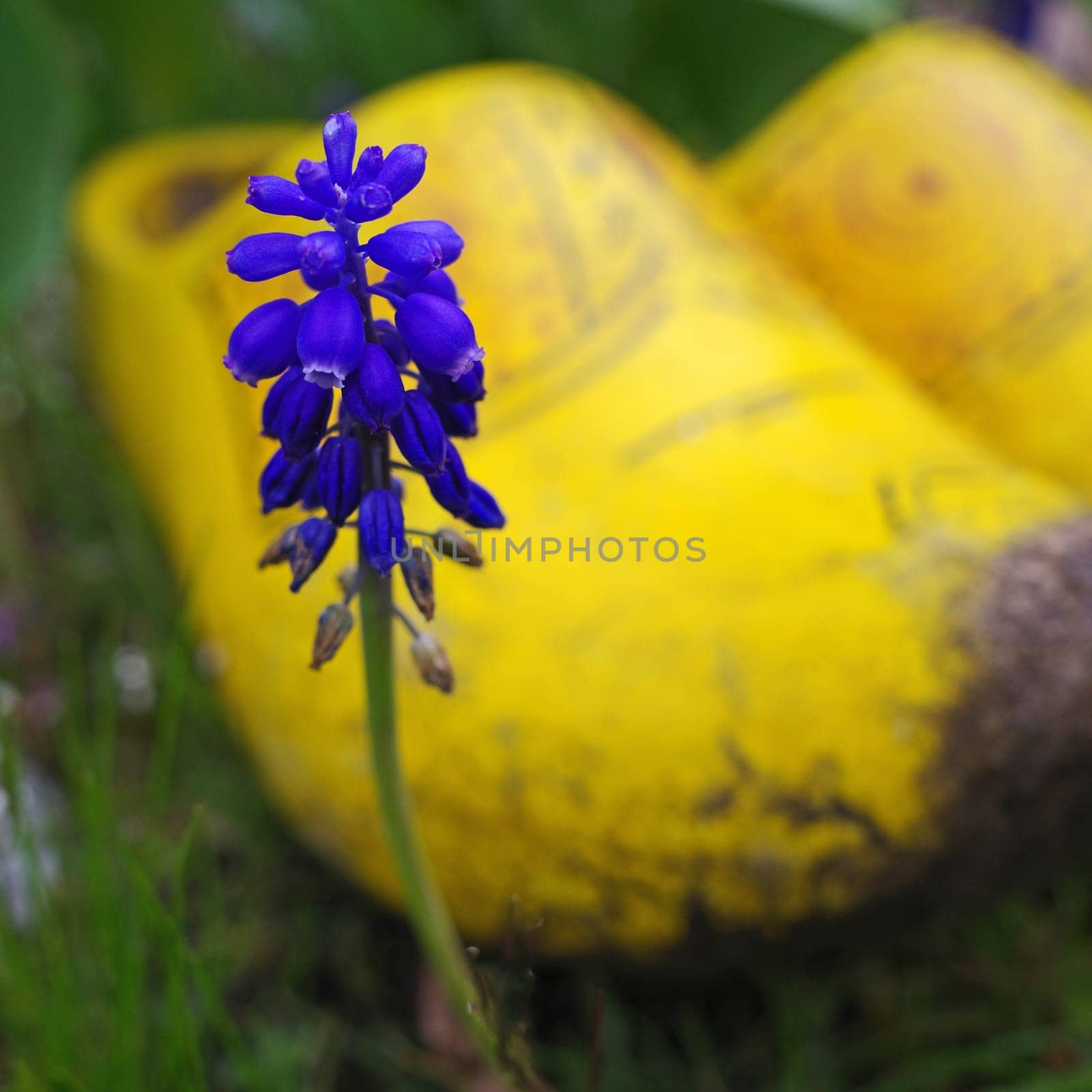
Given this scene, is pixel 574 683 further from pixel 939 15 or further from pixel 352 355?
pixel 939 15

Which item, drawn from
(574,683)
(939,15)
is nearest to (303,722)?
(574,683)

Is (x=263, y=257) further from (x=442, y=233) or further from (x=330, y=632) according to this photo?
(x=330, y=632)

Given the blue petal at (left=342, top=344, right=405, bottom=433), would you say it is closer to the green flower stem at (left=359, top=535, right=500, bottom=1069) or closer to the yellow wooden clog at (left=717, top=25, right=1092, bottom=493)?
the green flower stem at (left=359, top=535, right=500, bottom=1069)

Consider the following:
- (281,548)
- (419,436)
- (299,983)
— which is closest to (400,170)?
(419,436)

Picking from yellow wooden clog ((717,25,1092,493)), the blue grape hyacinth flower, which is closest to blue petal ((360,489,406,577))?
the blue grape hyacinth flower

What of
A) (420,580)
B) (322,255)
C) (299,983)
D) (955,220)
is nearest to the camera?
(322,255)

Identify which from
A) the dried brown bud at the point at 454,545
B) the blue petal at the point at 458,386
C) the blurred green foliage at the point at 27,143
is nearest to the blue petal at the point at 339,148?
the blue petal at the point at 458,386

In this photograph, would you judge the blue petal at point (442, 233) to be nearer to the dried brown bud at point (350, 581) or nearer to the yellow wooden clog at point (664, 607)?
the dried brown bud at point (350, 581)
